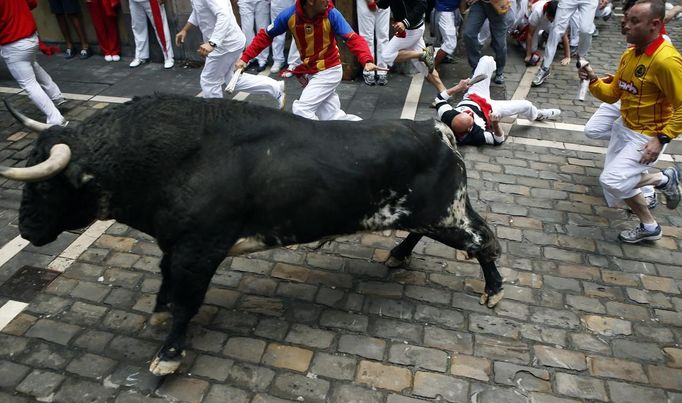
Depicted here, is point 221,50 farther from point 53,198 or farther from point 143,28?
point 53,198

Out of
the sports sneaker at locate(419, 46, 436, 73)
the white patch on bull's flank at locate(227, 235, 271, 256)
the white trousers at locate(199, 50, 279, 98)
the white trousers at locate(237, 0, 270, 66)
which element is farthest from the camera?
the white trousers at locate(237, 0, 270, 66)

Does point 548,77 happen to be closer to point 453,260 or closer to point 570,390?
A: point 453,260

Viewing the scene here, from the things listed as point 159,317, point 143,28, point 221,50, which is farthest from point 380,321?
point 143,28

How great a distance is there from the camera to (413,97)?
335 inches

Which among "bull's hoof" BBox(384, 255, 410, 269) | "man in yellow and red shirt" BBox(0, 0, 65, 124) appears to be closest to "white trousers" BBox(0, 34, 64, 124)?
"man in yellow and red shirt" BBox(0, 0, 65, 124)

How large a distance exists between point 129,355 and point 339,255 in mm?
2020

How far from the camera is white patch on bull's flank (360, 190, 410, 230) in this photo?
12.4 ft

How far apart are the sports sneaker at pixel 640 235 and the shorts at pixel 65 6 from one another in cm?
1025

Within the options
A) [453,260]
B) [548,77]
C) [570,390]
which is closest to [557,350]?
[570,390]

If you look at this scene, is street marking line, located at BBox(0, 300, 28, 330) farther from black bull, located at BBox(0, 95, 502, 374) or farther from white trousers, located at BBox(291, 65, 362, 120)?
white trousers, located at BBox(291, 65, 362, 120)

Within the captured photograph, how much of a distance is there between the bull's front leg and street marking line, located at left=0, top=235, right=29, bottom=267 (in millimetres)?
2210

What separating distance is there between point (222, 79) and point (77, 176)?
183 inches

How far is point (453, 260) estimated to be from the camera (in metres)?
4.91

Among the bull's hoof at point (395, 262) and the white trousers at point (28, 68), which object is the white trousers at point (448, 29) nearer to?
the bull's hoof at point (395, 262)
